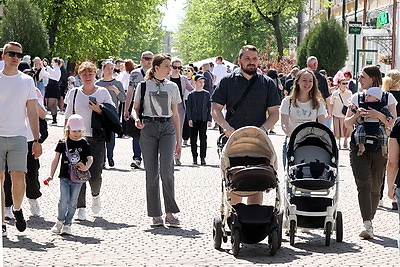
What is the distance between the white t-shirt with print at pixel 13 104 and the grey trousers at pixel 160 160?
1.83 metres

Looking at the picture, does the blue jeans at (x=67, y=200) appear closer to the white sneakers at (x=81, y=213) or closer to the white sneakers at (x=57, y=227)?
the white sneakers at (x=57, y=227)

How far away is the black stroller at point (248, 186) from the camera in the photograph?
10281mm

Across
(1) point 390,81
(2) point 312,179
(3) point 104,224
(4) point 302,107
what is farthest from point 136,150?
(2) point 312,179

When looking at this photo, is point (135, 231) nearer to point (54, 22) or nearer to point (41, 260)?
point (41, 260)

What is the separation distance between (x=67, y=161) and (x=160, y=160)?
1.16m

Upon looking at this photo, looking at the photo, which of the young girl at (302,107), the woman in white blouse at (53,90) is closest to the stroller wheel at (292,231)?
the young girl at (302,107)

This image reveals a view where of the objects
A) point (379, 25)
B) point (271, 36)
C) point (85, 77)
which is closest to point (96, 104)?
point (85, 77)

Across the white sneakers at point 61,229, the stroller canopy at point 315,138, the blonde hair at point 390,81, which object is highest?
the blonde hair at point 390,81

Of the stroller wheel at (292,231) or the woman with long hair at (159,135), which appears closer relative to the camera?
the stroller wheel at (292,231)

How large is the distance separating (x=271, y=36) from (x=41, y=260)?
63.5m

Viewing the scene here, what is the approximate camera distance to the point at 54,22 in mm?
54438

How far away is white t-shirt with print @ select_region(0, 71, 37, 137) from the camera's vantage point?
11.0 metres

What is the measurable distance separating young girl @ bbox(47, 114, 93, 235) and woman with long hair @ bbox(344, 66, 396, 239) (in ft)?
9.44

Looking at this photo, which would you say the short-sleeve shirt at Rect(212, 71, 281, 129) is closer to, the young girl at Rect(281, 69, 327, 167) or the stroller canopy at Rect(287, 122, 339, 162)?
the stroller canopy at Rect(287, 122, 339, 162)
